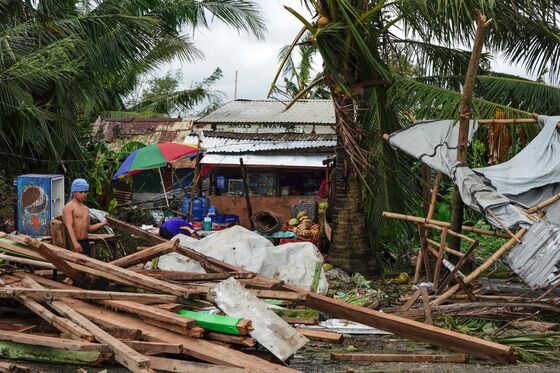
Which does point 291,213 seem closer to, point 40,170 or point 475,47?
point 40,170

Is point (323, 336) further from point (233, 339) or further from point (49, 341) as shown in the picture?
point (49, 341)

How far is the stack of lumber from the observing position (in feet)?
21.8

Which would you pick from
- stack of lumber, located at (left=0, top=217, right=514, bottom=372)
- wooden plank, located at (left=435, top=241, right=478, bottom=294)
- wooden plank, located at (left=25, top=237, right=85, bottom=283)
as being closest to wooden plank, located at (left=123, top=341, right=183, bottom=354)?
stack of lumber, located at (left=0, top=217, right=514, bottom=372)

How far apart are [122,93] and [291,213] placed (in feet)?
37.1

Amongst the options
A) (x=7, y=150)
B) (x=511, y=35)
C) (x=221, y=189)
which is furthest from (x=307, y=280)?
(x=221, y=189)

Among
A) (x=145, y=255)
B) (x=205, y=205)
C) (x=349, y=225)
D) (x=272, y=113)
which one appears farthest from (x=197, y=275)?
(x=272, y=113)

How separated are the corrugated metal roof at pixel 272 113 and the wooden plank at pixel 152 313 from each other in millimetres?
14048

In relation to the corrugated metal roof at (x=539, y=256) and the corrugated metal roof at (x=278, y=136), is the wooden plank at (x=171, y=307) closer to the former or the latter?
the corrugated metal roof at (x=539, y=256)

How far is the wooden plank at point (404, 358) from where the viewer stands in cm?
738

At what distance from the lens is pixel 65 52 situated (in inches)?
634

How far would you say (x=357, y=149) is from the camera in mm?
12703

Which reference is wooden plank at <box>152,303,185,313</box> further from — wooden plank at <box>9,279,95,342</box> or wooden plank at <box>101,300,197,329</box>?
wooden plank at <box>9,279,95,342</box>

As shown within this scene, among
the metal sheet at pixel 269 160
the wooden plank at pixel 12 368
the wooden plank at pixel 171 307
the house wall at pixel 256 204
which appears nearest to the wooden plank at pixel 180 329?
the wooden plank at pixel 171 307

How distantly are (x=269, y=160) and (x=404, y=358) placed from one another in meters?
13.2
